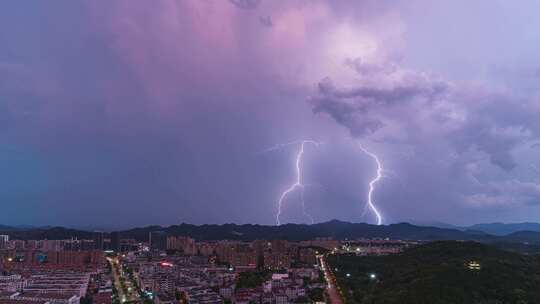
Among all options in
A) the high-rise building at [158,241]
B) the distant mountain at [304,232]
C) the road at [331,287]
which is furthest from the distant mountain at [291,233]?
the road at [331,287]

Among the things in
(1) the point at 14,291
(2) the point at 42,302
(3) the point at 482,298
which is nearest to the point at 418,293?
(3) the point at 482,298

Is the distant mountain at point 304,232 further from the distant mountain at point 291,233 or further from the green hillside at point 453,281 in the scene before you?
the green hillside at point 453,281

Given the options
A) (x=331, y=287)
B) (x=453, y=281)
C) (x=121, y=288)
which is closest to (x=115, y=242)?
(x=121, y=288)

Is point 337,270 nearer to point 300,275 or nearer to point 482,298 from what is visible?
point 300,275

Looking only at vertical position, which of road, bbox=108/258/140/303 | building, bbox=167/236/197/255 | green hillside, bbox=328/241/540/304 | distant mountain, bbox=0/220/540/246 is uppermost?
distant mountain, bbox=0/220/540/246

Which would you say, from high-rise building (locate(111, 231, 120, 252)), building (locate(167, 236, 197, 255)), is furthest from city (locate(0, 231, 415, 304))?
high-rise building (locate(111, 231, 120, 252))

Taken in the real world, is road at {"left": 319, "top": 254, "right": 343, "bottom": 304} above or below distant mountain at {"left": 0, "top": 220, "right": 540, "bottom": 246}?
below

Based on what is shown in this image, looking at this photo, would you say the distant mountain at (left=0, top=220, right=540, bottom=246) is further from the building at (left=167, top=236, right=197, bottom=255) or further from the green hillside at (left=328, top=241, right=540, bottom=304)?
the green hillside at (left=328, top=241, right=540, bottom=304)

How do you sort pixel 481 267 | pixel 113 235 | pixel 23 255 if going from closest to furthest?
pixel 481 267 < pixel 23 255 < pixel 113 235
